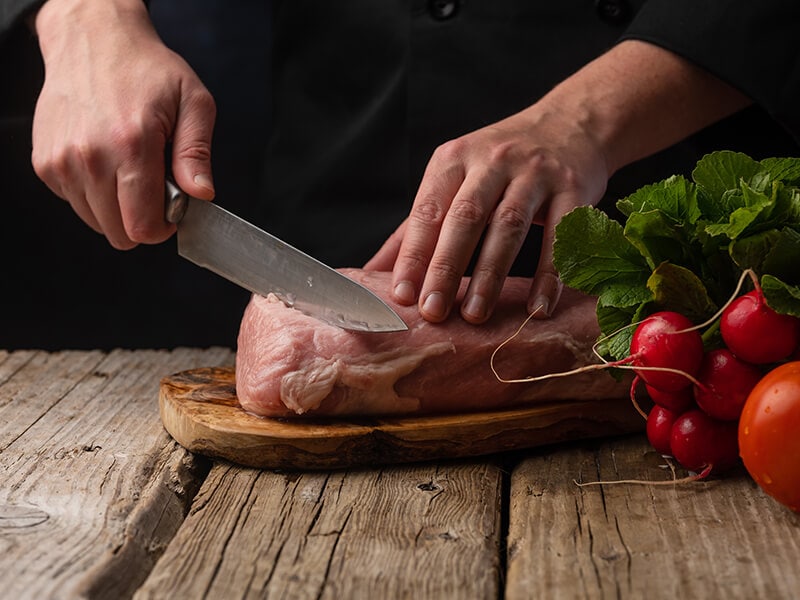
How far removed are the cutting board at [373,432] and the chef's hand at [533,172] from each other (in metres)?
0.18

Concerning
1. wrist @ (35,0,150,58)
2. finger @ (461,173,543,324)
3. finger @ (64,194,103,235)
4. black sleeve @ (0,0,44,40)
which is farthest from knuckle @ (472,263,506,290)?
black sleeve @ (0,0,44,40)

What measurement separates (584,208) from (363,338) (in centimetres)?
43

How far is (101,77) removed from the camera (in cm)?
177

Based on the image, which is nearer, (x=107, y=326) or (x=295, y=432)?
(x=295, y=432)

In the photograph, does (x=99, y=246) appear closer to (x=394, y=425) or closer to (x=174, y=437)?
(x=174, y=437)

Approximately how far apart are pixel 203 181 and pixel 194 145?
0.08 meters

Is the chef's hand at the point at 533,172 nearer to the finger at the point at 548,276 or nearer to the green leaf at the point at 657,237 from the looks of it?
the finger at the point at 548,276

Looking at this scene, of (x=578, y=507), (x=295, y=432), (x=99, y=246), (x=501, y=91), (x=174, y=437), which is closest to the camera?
(x=578, y=507)

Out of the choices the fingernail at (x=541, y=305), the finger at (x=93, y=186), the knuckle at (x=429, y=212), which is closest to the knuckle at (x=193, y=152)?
the finger at (x=93, y=186)

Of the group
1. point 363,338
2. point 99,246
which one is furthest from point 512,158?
point 99,246

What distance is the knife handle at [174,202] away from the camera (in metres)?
1.72

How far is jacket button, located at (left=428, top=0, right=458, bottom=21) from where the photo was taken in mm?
2133

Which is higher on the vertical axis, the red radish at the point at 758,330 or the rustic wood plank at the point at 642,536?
the red radish at the point at 758,330

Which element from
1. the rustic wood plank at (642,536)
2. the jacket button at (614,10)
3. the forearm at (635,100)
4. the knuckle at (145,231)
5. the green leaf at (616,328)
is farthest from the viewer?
the jacket button at (614,10)
